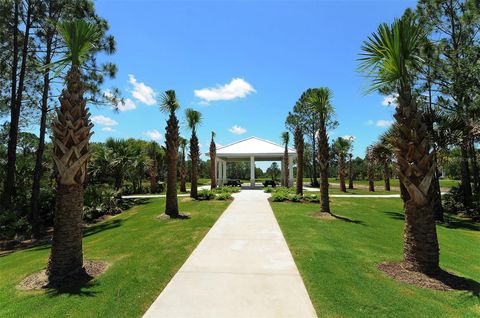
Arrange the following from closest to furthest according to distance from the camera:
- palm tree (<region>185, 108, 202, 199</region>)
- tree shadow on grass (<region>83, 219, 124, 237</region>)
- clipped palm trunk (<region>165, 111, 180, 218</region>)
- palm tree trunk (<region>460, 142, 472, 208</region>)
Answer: tree shadow on grass (<region>83, 219, 124, 237</region>) → clipped palm trunk (<region>165, 111, 180, 218</region>) → palm tree trunk (<region>460, 142, 472, 208</region>) → palm tree (<region>185, 108, 202, 199</region>)

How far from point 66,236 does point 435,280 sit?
7.22 metres

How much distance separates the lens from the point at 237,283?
5.66 m

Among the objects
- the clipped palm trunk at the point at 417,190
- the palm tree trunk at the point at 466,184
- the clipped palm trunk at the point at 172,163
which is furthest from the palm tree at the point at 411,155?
the palm tree trunk at the point at 466,184

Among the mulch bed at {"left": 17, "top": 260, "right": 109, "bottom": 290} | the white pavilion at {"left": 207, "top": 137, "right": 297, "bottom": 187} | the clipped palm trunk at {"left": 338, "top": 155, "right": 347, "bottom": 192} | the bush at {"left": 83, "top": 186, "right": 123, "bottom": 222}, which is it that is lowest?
the mulch bed at {"left": 17, "top": 260, "right": 109, "bottom": 290}

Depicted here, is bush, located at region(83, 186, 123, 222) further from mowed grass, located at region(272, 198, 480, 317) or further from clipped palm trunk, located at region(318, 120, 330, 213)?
clipped palm trunk, located at region(318, 120, 330, 213)

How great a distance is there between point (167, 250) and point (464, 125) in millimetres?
14114

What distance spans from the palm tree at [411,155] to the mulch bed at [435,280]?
16 cm

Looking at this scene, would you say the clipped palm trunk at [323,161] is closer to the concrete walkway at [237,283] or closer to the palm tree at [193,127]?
the concrete walkway at [237,283]

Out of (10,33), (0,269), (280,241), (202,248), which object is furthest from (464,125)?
(10,33)

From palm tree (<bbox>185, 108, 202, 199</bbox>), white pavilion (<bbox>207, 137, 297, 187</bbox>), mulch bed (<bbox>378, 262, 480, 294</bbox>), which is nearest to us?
mulch bed (<bbox>378, 262, 480, 294</bbox>)

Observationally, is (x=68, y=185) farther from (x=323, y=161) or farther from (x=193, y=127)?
(x=193, y=127)

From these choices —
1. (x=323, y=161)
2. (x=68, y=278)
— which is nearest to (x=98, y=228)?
(x=68, y=278)

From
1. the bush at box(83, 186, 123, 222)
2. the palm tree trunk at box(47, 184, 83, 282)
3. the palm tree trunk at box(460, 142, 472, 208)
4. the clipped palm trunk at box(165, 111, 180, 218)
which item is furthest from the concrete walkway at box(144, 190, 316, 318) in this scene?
the palm tree trunk at box(460, 142, 472, 208)

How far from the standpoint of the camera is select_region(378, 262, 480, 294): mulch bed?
5.65 metres
